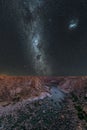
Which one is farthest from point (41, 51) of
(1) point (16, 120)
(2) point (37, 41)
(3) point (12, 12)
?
(1) point (16, 120)

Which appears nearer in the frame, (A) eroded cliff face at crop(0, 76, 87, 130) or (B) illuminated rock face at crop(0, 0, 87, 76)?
(B) illuminated rock face at crop(0, 0, 87, 76)

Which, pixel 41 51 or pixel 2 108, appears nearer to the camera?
pixel 41 51

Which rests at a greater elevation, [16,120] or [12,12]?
[12,12]

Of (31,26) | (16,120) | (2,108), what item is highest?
(31,26)

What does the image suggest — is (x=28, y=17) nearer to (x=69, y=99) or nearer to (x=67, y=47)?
(x=67, y=47)

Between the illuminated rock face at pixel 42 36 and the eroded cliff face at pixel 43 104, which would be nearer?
the illuminated rock face at pixel 42 36

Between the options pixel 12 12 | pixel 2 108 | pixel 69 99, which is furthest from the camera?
pixel 69 99

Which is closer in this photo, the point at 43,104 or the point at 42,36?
the point at 42,36

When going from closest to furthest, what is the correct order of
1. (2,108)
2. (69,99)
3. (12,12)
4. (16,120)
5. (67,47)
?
(12,12), (67,47), (16,120), (2,108), (69,99)
